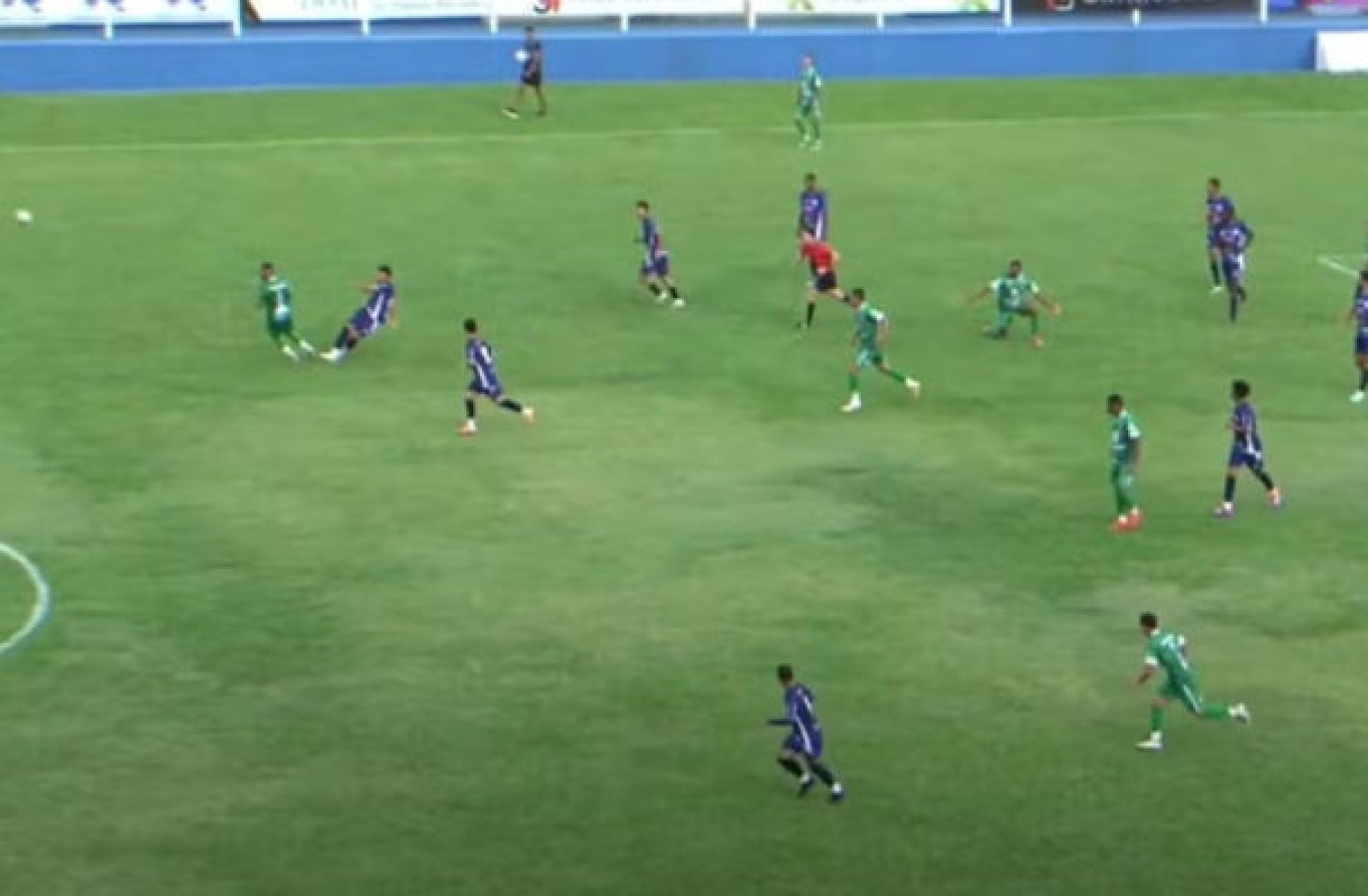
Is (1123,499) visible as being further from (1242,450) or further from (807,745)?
(807,745)

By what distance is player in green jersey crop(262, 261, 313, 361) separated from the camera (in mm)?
42656

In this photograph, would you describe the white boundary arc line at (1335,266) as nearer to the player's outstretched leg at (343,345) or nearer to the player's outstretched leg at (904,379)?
the player's outstretched leg at (904,379)

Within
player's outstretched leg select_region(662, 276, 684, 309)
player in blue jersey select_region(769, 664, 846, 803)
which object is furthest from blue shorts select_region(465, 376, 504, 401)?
player in blue jersey select_region(769, 664, 846, 803)

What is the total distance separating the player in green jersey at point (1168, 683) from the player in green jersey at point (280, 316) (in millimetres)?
17996

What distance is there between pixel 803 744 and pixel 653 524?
30.3ft

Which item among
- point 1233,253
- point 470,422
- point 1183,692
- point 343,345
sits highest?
point 1233,253

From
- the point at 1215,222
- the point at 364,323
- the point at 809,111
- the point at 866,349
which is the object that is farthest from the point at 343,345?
the point at 809,111

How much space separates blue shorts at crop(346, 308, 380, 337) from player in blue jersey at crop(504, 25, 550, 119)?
1810 centimetres

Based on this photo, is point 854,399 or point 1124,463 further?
point 854,399

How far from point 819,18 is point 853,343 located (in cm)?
2351

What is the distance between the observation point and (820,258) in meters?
45.4

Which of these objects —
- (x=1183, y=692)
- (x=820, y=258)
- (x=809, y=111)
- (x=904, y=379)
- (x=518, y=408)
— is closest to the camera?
(x=1183, y=692)

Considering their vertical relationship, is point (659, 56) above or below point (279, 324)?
above

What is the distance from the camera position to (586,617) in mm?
32375
